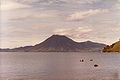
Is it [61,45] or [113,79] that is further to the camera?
[61,45]

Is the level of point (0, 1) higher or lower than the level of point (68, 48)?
higher

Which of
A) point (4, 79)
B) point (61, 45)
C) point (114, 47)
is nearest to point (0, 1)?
point (4, 79)

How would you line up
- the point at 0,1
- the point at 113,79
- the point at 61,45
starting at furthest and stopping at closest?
the point at 61,45, the point at 113,79, the point at 0,1

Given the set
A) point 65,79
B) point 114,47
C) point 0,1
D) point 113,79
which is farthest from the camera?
→ point 114,47

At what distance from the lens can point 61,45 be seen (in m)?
167

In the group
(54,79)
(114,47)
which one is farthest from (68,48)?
(54,79)

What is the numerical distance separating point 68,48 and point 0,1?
A: 15588 cm

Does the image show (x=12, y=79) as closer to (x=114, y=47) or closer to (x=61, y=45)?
(x=114, y=47)

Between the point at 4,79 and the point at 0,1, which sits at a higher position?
the point at 0,1

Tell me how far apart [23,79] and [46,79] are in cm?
171

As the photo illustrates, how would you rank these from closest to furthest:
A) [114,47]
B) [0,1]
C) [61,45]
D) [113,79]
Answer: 1. [0,1]
2. [113,79]
3. [114,47]
4. [61,45]

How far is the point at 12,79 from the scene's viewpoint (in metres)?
22.4

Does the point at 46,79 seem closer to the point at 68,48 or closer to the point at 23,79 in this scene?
the point at 23,79

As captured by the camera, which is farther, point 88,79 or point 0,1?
point 88,79
